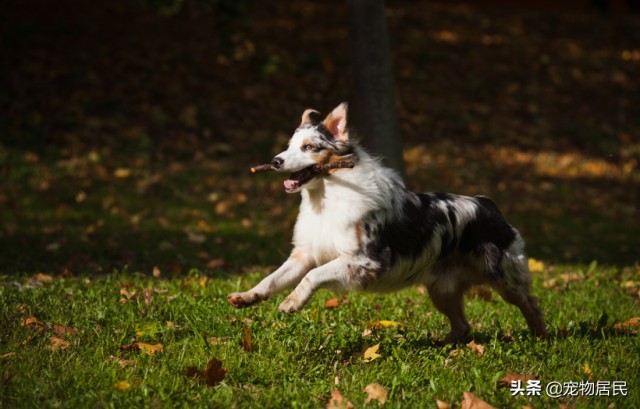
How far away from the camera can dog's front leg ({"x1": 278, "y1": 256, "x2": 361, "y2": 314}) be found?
4.39 meters

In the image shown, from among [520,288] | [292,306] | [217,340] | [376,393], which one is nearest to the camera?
[376,393]

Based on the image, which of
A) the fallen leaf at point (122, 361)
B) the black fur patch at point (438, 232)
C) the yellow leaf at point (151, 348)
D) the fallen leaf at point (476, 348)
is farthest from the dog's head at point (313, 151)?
the fallen leaf at point (476, 348)

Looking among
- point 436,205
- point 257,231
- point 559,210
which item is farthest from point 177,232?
point 559,210

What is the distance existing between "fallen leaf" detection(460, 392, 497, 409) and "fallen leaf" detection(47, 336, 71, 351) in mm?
2523

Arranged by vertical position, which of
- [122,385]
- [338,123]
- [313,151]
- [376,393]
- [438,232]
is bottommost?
[376,393]

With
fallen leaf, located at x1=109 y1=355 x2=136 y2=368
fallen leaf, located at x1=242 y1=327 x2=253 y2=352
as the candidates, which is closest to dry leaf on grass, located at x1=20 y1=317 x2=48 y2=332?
fallen leaf, located at x1=109 y1=355 x2=136 y2=368

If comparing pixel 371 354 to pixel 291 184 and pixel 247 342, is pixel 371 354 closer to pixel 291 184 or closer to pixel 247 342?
pixel 247 342

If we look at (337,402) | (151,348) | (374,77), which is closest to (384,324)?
(337,402)

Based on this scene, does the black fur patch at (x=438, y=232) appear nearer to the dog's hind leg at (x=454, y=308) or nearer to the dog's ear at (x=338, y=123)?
the dog's hind leg at (x=454, y=308)

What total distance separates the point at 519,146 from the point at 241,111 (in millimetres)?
6361

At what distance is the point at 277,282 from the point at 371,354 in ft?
2.61

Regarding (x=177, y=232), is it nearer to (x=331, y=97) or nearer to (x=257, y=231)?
(x=257, y=231)

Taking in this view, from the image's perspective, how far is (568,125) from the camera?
16.9 metres

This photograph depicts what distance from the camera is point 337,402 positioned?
3857 mm
